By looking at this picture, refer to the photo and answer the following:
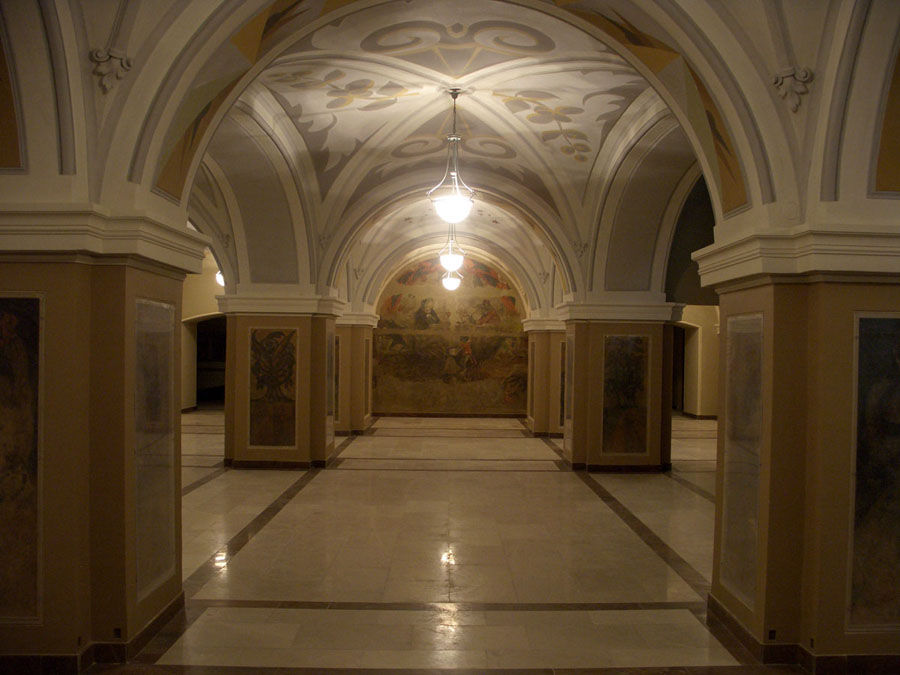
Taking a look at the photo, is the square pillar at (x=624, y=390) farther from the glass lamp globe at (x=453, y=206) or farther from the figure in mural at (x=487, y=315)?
the figure in mural at (x=487, y=315)

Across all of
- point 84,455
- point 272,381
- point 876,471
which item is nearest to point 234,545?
point 84,455

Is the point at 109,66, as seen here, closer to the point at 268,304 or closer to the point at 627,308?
the point at 268,304

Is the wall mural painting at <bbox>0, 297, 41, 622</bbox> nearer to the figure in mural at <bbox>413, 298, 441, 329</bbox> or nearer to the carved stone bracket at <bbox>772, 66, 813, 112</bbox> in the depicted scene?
the carved stone bracket at <bbox>772, 66, 813, 112</bbox>

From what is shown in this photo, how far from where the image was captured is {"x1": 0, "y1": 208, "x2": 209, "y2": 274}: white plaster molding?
4.11 m

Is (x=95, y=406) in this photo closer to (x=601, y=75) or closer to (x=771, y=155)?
(x=771, y=155)

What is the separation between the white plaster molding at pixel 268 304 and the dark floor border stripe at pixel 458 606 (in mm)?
6262

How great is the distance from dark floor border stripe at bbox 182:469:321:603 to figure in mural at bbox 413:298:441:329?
1273cm

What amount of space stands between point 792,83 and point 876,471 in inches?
99.5

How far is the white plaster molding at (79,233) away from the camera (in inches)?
162

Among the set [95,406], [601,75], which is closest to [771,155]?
[601,75]

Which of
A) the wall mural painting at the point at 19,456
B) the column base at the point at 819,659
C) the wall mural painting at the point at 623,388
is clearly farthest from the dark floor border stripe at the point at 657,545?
the wall mural painting at the point at 19,456

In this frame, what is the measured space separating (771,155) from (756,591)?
114 inches

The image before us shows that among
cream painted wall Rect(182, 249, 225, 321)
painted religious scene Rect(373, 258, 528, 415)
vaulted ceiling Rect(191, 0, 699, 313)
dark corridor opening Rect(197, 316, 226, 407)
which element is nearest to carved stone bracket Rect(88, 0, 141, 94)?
vaulted ceiling Rect(191, 0, 699, 313)

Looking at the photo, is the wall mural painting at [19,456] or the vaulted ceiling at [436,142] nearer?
the wall mural painting at [19,456]
